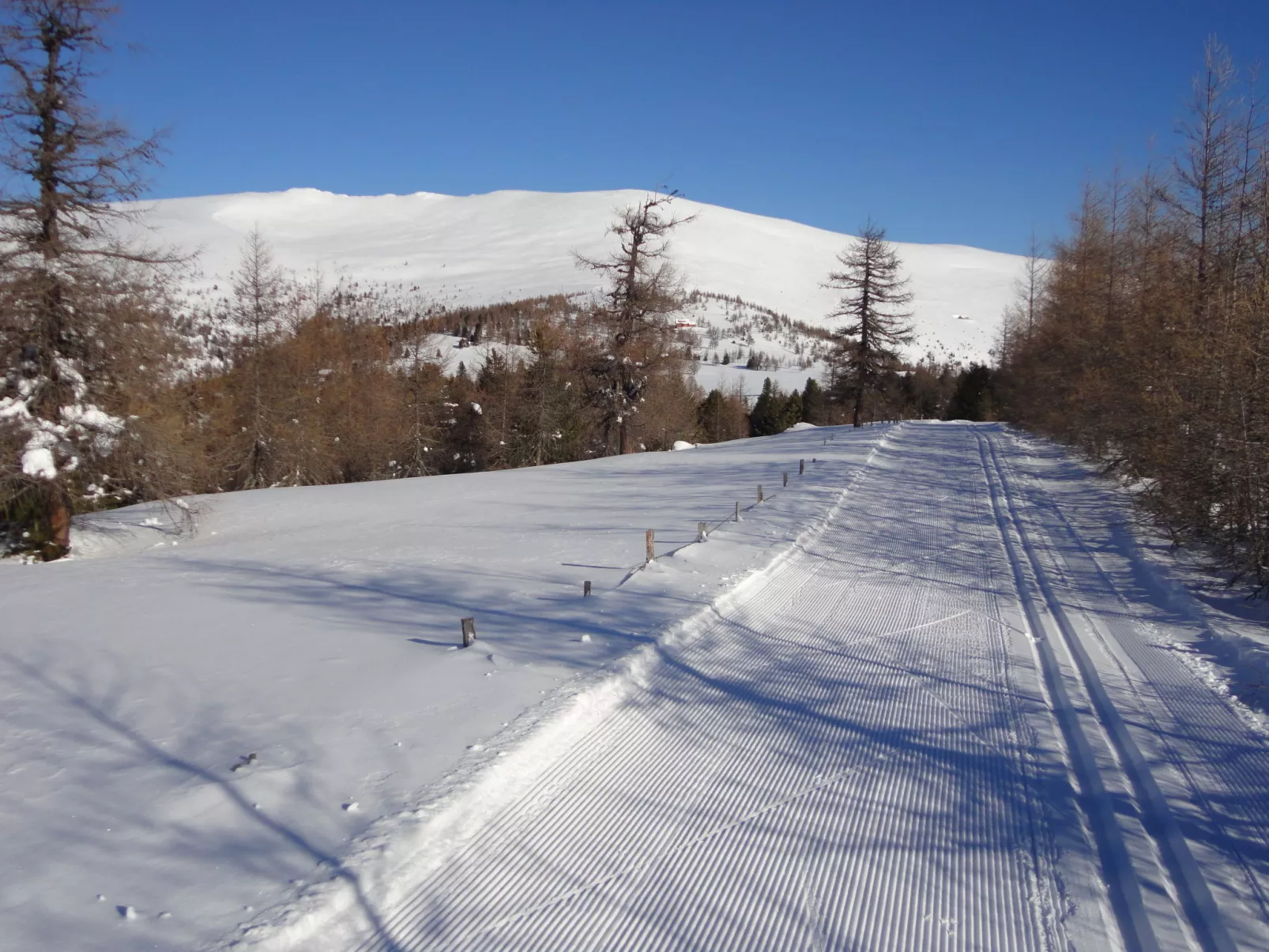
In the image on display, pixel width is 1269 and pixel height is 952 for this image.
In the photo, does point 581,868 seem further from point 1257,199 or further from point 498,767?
point 1257,199

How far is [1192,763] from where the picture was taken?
5.86 meters

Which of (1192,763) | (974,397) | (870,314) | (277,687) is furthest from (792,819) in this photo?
(974,397)

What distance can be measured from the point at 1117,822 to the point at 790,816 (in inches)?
81.7

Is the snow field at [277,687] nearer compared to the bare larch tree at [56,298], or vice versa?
the snow field at [277,687]

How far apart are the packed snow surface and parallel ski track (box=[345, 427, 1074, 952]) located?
0.03 m

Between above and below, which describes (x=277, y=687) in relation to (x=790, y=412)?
below

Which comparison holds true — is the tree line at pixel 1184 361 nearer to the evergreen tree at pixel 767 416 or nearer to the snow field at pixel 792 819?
the snow field at pixel 792 819

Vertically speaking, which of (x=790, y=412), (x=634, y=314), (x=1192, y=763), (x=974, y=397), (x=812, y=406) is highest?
(x=634, y=314)

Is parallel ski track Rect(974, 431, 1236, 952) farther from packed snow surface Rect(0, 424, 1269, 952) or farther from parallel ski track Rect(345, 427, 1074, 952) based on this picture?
parallel ski track Rect(345, 427, 1074, 952)

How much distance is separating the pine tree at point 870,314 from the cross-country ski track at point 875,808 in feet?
108

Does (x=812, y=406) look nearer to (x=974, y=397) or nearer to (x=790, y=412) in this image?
(x=790, y=412)

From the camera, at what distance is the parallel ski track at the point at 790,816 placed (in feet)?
13.5

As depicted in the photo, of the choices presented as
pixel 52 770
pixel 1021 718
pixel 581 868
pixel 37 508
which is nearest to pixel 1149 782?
pixel 1021 718

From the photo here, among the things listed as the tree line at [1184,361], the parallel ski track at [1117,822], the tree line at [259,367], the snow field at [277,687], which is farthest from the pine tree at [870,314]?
the parallel ski track at [1117,822]
